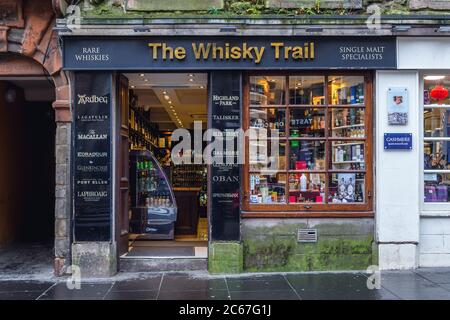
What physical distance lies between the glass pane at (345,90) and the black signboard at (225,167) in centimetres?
168

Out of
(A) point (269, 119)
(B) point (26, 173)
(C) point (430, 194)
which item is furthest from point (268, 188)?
(B) point (26, 173)

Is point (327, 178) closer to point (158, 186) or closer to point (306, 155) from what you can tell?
point (306, 155)

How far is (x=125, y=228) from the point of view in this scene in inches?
403

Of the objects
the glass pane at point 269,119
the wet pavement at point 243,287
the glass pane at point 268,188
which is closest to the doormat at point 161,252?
the wet pavement at point 243,287

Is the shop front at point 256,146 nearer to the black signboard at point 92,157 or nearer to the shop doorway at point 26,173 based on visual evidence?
the black signboard at point 92,157

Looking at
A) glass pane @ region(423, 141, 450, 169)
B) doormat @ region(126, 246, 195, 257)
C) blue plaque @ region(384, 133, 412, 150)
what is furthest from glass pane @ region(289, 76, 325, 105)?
doormat @ region(126, 246, 195, 257)

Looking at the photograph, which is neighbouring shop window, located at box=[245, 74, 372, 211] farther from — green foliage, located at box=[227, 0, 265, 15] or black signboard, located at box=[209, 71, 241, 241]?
green foliage, located at box=[227, 0, 265, 15]

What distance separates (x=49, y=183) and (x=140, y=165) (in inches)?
177

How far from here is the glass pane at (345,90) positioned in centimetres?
981

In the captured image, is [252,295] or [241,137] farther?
[241,137]

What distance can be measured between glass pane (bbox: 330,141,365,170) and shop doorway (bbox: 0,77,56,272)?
5510mm

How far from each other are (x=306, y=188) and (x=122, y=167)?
132 inches

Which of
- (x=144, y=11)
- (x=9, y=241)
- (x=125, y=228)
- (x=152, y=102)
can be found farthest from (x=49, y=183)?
(x=144, y=11)

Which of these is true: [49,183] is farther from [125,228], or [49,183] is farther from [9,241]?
[125,228]
